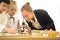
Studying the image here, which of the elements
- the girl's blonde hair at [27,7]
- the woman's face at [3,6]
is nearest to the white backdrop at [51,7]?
the girl's blonde hair at [27,7]

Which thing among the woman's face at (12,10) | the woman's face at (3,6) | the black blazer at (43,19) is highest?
the woman's face at (3,6)

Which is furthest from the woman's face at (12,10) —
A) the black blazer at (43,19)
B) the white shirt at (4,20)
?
the black blazer at (43,19)

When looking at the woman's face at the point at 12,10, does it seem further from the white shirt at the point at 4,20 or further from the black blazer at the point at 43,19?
the black blazer at the point at 43,19

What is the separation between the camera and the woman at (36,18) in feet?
4.48

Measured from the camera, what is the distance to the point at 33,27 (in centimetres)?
137

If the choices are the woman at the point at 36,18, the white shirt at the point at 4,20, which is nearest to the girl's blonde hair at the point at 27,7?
the woman at the point at 36,18

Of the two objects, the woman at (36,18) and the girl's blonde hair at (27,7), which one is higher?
the girl's blonde hair at (27,7)

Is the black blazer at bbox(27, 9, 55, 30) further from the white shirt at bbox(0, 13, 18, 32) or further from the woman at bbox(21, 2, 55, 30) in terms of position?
the white shirt at bbox(0, 13, 18, 32)

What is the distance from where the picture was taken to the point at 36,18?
4.58 feet

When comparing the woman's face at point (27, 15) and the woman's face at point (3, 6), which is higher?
the woman's face at point (3, 6)

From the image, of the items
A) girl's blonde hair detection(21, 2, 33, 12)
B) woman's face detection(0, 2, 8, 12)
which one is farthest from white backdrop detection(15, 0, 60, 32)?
woman's face detection(0, 2, 8, 12)

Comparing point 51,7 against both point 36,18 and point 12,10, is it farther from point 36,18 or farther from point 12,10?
point 12,10

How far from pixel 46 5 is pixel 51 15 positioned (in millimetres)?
102

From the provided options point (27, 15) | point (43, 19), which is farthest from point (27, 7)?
point (43, 19)
